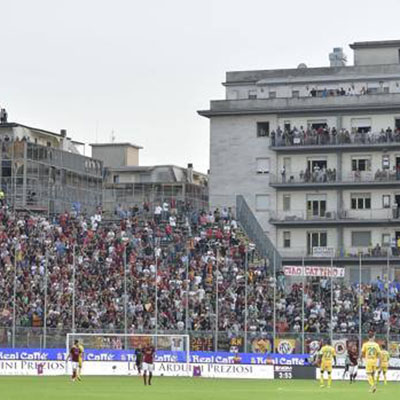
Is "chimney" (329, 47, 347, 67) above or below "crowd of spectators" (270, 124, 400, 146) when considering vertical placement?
above

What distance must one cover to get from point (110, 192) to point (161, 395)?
7742cm

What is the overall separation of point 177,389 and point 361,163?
57.5 m

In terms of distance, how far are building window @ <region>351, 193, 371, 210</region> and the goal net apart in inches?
1470

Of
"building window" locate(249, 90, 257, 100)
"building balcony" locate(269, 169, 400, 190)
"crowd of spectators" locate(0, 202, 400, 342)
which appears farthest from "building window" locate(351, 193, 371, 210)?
"crowd of spectators" locate(0, 202, 400, 342)

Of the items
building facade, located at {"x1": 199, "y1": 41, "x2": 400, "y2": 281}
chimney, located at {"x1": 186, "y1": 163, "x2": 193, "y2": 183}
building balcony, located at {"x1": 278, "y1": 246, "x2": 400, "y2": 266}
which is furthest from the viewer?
chimney, located at {"x1": 186, "y1": 163, "x2": 193, "y2": 183}

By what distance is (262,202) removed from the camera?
384ft

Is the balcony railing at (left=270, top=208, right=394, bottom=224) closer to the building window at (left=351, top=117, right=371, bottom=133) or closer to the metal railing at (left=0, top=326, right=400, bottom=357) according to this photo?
the building window at (left=351, top=117, right=371, bottom=133)

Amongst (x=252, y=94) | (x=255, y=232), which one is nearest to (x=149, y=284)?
(x=255, y=232)

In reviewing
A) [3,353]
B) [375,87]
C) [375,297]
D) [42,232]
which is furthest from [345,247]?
[3,353]

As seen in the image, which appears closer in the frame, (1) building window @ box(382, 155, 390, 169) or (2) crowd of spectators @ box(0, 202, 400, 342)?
(2) crowd of spectators @ box(0, 202, 400, 342)

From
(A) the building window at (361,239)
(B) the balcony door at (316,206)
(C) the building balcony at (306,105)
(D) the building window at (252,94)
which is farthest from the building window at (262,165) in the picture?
(A) the building window at (361,239)

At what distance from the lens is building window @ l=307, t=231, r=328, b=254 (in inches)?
4478

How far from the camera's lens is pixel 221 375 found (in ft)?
257

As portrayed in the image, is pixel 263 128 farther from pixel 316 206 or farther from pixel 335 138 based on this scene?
pixel 316 206
